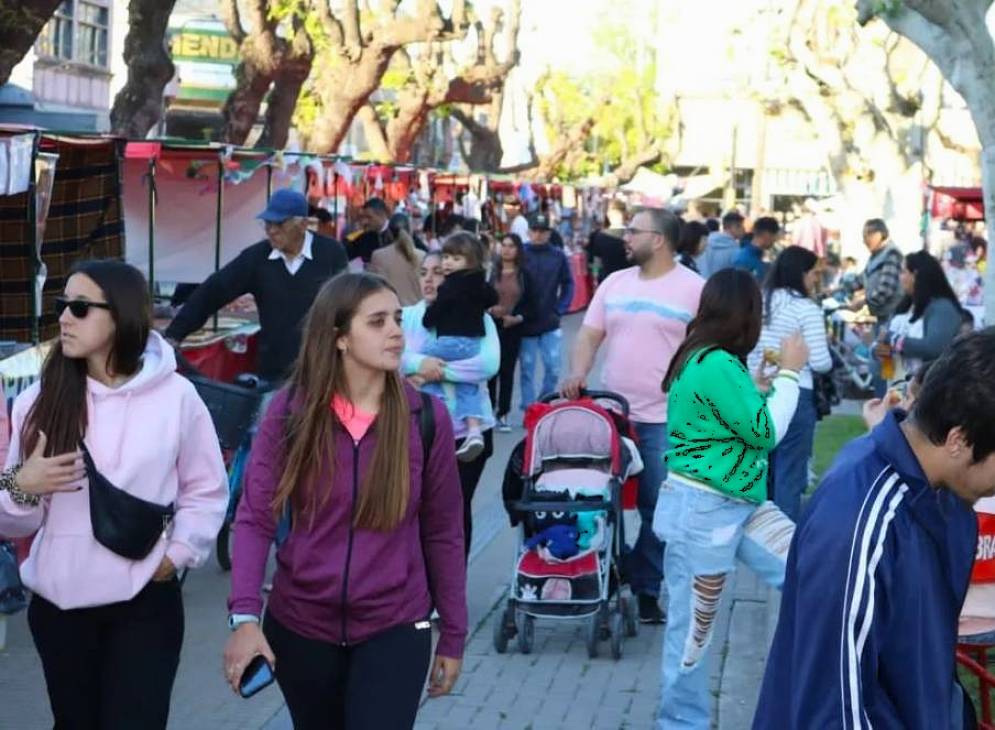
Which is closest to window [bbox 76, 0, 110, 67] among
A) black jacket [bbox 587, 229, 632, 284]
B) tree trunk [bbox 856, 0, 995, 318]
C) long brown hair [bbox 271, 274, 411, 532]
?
black jacket [bbox 587, 229, 632, 284]

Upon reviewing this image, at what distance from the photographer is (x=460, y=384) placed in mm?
8258

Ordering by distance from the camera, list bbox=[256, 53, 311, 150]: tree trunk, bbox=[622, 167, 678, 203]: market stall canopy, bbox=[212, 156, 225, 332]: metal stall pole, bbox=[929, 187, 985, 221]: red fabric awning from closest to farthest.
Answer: bbox=[212, 156, 225, 332]: metal stall pole → bbox=[929, 187, 985, 221]: red fabric awning → bbox=[256, 53, 311, 150]: tree trunk → bbox=[622, 167, 678, 203]: market stall canopy

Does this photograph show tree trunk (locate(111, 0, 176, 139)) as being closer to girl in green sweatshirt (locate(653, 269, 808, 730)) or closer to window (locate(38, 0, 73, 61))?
girl in green sweatshirt (locate(653, 269, 808, 730))

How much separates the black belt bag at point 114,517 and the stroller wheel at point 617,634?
146 inches

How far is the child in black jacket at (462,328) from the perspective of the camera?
8234 mm

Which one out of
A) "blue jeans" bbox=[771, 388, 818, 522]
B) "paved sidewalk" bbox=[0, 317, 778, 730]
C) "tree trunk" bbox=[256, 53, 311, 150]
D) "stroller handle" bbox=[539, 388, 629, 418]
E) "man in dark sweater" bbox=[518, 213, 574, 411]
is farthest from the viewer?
"tree trunk" bbox=[256, 53, 311, 150]

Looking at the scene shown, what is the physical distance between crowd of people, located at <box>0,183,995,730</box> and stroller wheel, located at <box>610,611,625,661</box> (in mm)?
614

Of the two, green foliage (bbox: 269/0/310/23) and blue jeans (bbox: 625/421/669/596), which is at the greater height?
green foliage (bbox: 269/0/310/23)

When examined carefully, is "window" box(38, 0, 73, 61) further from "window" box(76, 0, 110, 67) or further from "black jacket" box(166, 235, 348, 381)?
"black jacket" box(166, 235, 348, 381)

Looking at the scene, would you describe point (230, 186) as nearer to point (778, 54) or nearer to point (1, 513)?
point (1, 513)

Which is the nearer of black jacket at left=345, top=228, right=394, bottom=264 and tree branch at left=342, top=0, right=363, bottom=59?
black jacket at left=345, top=228, right=394, bottom=264

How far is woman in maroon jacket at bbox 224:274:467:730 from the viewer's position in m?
4.32

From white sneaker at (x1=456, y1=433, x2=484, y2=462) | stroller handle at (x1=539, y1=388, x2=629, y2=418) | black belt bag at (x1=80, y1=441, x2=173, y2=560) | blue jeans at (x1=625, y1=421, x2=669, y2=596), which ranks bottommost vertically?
blue jeans at (x1=625, y1=421, x2=669, y2=596)

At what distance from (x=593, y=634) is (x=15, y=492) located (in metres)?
3.94
